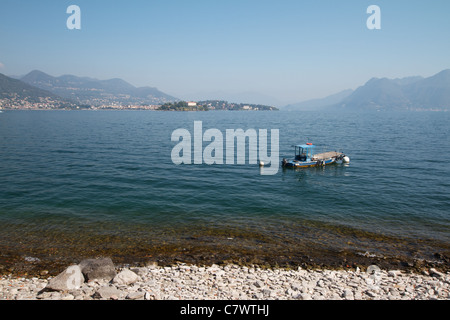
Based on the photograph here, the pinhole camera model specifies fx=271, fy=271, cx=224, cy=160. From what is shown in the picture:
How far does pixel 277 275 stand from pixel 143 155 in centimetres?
4484

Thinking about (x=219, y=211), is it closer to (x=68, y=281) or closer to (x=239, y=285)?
(x=239, y=285)

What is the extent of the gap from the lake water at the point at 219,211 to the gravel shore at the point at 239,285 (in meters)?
2.15

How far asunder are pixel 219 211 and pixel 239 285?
1360cm

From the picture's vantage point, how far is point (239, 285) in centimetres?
1440

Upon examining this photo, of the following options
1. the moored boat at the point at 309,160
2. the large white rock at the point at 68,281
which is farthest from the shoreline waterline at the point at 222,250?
the moored boat at the point at 309,160

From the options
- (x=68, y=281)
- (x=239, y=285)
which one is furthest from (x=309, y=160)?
(x=68, y=281)

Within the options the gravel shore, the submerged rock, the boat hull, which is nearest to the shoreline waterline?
the gravel shore

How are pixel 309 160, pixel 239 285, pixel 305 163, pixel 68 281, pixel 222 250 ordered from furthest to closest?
pixel 309 160, pixel 305 163, pixel 222 250, pixel 239 285, pixel 68 281

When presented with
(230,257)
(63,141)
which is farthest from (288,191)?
(63,141)

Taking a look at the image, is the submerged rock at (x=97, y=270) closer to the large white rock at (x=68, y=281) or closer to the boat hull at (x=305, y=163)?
the large white rock at (x=68, y=281)

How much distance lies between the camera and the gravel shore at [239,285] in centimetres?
1326

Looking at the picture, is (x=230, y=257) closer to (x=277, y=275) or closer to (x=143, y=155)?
(x=277, y=275)
